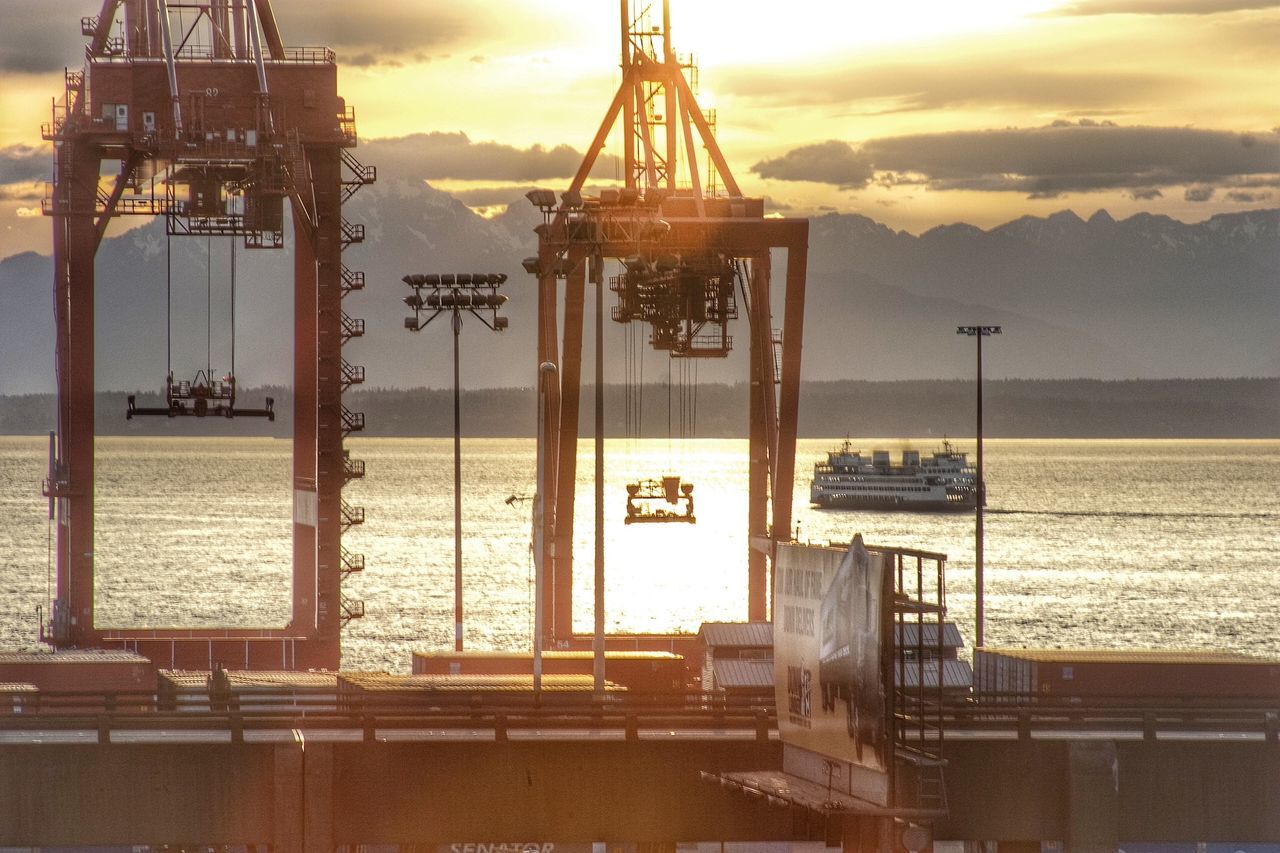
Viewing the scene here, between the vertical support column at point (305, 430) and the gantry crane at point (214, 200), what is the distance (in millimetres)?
70

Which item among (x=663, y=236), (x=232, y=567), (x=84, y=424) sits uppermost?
(x=663, y=236)

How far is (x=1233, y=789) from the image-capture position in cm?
3098

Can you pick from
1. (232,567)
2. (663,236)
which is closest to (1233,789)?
(663,236)

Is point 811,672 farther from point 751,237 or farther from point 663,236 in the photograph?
point 751,237

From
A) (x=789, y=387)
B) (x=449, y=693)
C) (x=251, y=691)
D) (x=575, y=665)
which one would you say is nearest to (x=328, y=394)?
(x=575, y=665)

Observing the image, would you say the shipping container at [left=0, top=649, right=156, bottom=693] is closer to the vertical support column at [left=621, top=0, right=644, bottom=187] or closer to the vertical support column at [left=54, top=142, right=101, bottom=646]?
the vertical support column at [left=54, top=142, right=101, bottom=646]

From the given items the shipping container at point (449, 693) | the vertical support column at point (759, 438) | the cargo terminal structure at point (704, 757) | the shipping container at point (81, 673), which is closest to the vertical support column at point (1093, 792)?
the cargo terminal structure at point (704, 757)

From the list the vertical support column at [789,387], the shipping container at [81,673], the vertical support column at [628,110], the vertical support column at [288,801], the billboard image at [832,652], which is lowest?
the shipping container at [81,673]

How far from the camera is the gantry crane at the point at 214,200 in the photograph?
6034 cm

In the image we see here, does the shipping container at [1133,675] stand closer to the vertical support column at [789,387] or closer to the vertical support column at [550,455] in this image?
the vertical support column at [789,387]

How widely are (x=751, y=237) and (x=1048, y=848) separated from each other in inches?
1124

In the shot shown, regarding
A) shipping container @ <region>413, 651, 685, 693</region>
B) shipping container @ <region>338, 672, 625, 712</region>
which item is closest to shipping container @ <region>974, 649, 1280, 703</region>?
shipping container @ <region>413, 651, 685, 693</region>

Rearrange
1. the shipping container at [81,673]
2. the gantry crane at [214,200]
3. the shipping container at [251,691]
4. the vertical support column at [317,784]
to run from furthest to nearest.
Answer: the gantry crane at [214,200] < the shipping container at [81,673] < the shipping container at [251,691] < the vertical support column at [317,784]

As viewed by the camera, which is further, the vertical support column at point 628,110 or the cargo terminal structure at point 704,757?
the vertical support column at point 628,110
